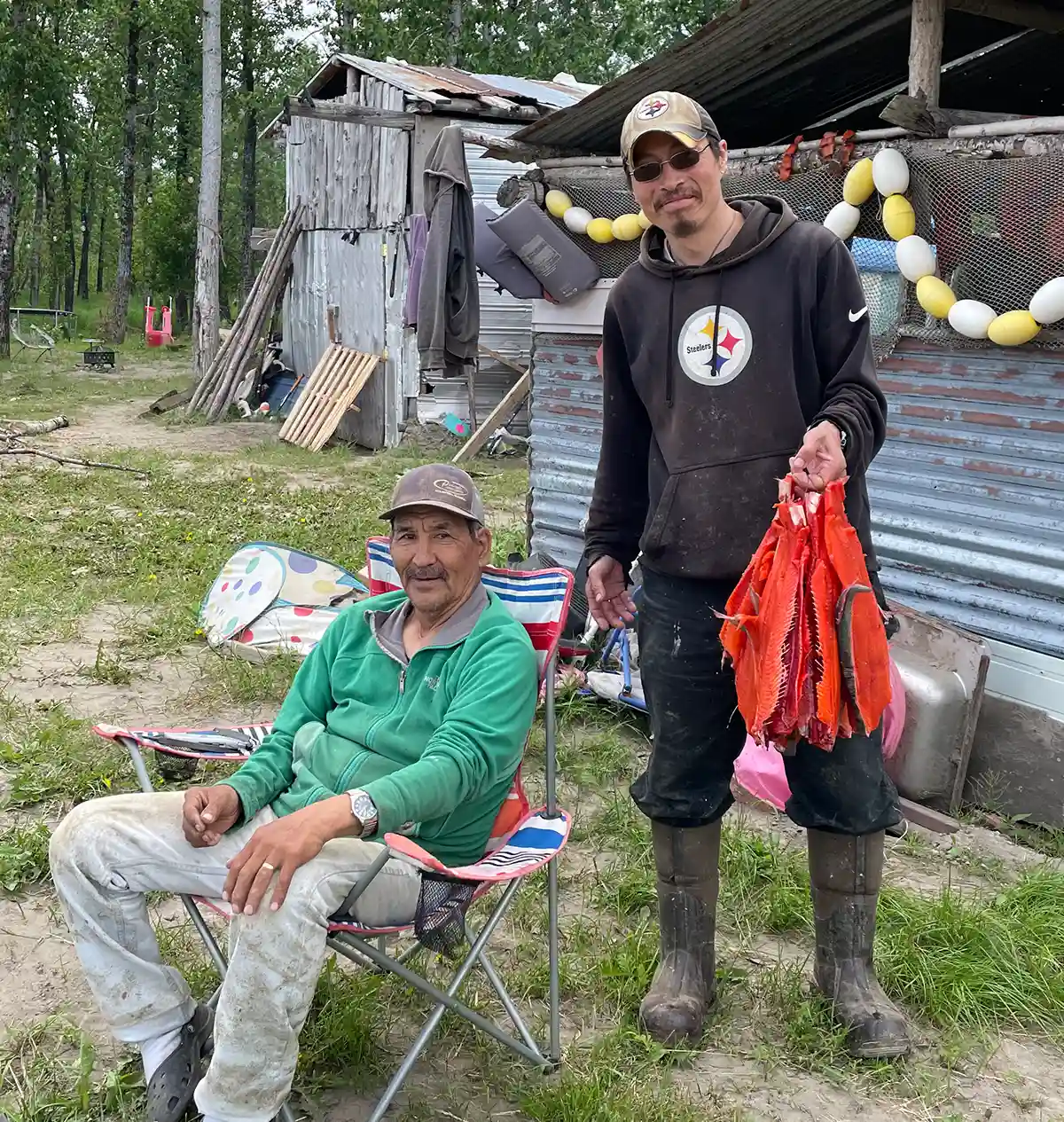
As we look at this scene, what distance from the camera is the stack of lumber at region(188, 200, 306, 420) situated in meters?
15.7

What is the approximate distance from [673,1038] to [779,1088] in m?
0.26

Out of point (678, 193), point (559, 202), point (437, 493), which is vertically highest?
point (559, 202)

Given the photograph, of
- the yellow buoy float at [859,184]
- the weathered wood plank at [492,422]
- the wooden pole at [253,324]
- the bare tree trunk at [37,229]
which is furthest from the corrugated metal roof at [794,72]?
the bare tree trunk at [37,229]

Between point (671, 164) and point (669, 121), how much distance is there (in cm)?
9

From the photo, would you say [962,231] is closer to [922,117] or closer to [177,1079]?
[922,117]

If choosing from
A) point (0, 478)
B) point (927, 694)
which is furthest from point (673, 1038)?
point (0, 478)

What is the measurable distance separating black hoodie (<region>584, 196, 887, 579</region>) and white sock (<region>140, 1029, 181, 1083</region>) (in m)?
1.50

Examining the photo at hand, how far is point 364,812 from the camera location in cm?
223

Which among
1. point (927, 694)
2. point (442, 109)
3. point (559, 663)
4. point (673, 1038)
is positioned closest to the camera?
point (673, 1038)

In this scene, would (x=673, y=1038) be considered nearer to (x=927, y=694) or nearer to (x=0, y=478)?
(x=927, y=694)

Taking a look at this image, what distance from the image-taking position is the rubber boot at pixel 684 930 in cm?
275

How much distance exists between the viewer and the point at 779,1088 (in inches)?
104

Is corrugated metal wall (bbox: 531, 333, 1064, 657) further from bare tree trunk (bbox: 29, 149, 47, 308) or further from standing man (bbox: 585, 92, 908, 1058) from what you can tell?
bare tree trunk (bbox: 29, 149, 47, 308)

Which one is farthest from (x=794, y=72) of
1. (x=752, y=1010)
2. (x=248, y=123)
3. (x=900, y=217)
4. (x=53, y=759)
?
(x=248, y=123)
